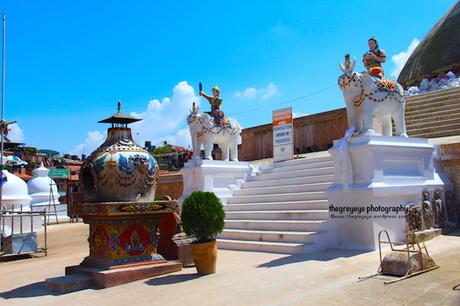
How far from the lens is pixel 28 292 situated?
7.04 meters

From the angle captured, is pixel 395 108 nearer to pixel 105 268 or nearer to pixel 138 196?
pixel 138 196

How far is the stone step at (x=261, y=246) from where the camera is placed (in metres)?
8.71

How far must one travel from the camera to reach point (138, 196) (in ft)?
25.6

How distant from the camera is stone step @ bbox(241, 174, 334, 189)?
36.5 ft

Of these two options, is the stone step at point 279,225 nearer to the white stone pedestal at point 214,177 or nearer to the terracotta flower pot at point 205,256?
the white stone pedestal at point 214,177

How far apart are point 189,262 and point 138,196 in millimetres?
1624

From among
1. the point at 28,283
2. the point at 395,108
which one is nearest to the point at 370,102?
the point at 395,108

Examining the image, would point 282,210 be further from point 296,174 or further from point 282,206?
point 296,174

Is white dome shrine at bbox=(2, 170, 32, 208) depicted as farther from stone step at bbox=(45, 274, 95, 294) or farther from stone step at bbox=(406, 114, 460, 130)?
stone step at bbox=(406, 114, 460, 130)

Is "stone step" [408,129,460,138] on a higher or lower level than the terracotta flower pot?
higher

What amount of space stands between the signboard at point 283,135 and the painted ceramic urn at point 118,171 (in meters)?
7.26

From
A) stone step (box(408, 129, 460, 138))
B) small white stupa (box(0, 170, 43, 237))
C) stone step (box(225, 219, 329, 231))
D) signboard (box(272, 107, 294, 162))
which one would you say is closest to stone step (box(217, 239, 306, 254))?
stone step (box(225, 219, 329, 231))

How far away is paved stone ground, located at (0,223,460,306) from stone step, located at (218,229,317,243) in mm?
604

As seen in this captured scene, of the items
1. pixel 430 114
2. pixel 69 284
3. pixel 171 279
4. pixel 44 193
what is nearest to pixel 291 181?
pixel 171 279
